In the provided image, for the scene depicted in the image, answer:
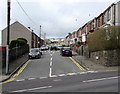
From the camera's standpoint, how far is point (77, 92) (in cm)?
901

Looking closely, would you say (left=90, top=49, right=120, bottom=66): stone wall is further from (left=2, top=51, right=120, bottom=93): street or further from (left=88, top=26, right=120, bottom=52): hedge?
(left=2, top=51, right=120, bottom=93): street

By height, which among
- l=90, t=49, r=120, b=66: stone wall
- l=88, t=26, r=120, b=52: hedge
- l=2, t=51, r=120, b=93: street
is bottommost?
l=2, t=51, r=120, b=93: street

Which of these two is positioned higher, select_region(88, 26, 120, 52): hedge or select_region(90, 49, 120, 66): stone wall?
select_region(88, 26, 120, 52): hedge

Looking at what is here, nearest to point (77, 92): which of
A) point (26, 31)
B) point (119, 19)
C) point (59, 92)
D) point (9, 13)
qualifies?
point (59, 92)

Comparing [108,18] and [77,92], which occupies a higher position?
[108,18]

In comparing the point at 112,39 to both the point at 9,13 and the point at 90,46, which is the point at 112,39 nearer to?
the point at 90,46

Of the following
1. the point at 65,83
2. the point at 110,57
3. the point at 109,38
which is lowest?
the point at 65,83

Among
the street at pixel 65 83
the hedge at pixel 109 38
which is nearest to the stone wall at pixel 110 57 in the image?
the hedge at pixel 109 38

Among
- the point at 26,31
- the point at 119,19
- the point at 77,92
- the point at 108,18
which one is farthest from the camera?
the point at 26,31

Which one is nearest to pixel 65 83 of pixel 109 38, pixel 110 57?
pixel 110 57

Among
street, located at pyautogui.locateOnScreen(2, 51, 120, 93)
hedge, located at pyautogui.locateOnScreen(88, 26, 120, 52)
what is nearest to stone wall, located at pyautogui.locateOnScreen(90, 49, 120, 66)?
hedge, located at pyautogui.locateOnScreen(88, 26, 120, 52)

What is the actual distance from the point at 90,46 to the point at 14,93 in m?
17.6

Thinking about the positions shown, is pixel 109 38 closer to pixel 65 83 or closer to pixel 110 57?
pixel 110 57

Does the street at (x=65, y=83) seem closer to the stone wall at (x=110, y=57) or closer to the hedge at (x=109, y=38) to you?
the stone wall at (x=110, y=57)
